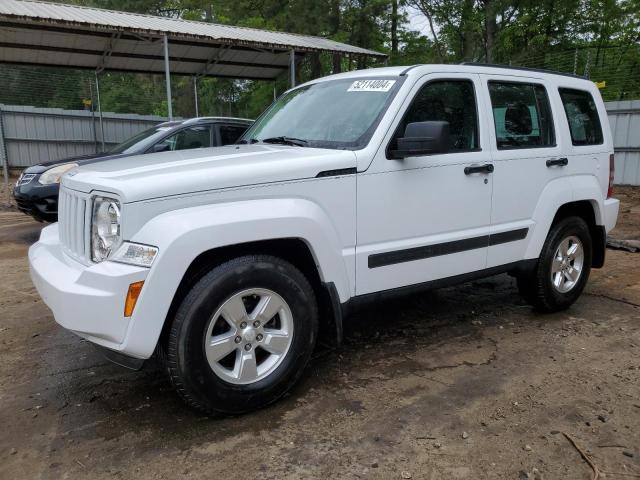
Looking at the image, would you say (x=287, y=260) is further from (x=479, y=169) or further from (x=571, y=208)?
(x=571, y=208)

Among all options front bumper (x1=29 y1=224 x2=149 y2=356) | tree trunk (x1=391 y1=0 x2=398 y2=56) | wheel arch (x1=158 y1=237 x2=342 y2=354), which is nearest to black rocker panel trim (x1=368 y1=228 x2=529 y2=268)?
wheel arch (x1=158 y1=237 x2=342 y2=354)

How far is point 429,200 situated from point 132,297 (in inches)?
76.5

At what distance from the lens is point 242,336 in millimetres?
2807

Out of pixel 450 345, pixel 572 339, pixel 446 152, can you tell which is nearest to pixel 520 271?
pixel 572 339

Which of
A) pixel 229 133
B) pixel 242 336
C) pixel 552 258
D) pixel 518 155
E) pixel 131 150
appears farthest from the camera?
pixel 229 133

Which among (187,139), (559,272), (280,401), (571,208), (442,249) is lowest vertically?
(280,401)

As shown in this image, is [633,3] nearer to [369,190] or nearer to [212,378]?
[369,190]

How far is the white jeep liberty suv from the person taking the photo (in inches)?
99.7

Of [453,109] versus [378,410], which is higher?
[453,109]

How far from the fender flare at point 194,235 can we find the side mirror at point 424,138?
699 mm

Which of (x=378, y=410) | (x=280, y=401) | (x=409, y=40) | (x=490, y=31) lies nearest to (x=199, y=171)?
(x=280, y=401)

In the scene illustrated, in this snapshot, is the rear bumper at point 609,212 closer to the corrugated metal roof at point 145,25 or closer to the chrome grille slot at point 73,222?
the chrome grille slot at point 73,222

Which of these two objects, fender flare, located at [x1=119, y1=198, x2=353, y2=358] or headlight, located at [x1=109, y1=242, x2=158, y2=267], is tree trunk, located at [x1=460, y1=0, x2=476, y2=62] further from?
headlight, located at [x1=109, y1=242, x2=158, y2=267]

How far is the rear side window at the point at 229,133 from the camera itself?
8.00 m
